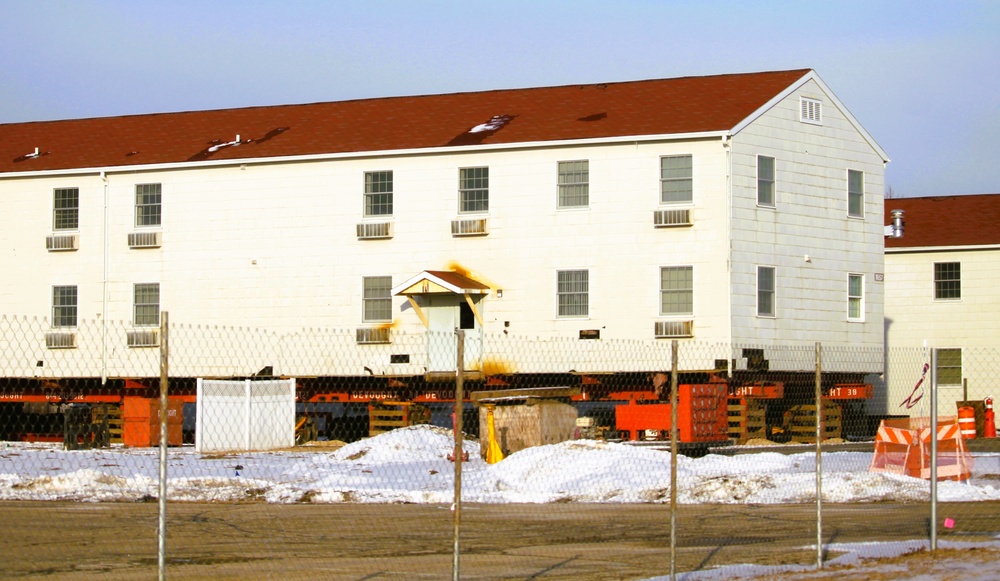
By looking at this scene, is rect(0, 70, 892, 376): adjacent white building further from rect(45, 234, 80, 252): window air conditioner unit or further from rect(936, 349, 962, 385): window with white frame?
rect(936, 349, 962, 385): window with white frame

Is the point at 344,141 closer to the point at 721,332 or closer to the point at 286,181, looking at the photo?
the point at 286,181

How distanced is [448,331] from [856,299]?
10659 millimetres

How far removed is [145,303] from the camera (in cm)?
3772

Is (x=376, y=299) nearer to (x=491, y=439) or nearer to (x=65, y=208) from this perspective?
(x=65, y=208)

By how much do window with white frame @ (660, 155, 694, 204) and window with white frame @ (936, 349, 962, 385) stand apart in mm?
14702

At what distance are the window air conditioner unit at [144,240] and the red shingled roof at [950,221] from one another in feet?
74.8

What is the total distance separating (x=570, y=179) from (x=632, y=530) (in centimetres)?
1813

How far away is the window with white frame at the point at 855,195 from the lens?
36656 millimetres

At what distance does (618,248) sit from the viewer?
112 ft

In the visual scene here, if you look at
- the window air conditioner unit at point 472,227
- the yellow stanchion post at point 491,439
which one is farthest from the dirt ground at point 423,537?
the window air conditioner unit at point 472,227

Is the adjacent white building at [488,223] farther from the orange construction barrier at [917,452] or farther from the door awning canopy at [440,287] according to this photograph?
the orange construction barrier at [917,452]

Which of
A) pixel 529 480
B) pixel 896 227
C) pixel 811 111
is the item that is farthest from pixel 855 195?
pixel 529 480

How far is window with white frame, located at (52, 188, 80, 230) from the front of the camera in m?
38.4

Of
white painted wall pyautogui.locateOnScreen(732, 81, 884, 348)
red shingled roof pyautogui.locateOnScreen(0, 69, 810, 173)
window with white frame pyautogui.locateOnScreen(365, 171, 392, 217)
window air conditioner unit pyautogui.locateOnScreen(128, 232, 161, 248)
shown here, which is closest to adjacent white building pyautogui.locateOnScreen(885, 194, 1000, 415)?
white painted wall pyautogui.locateOnScreen(732, 81, 884, 348)
